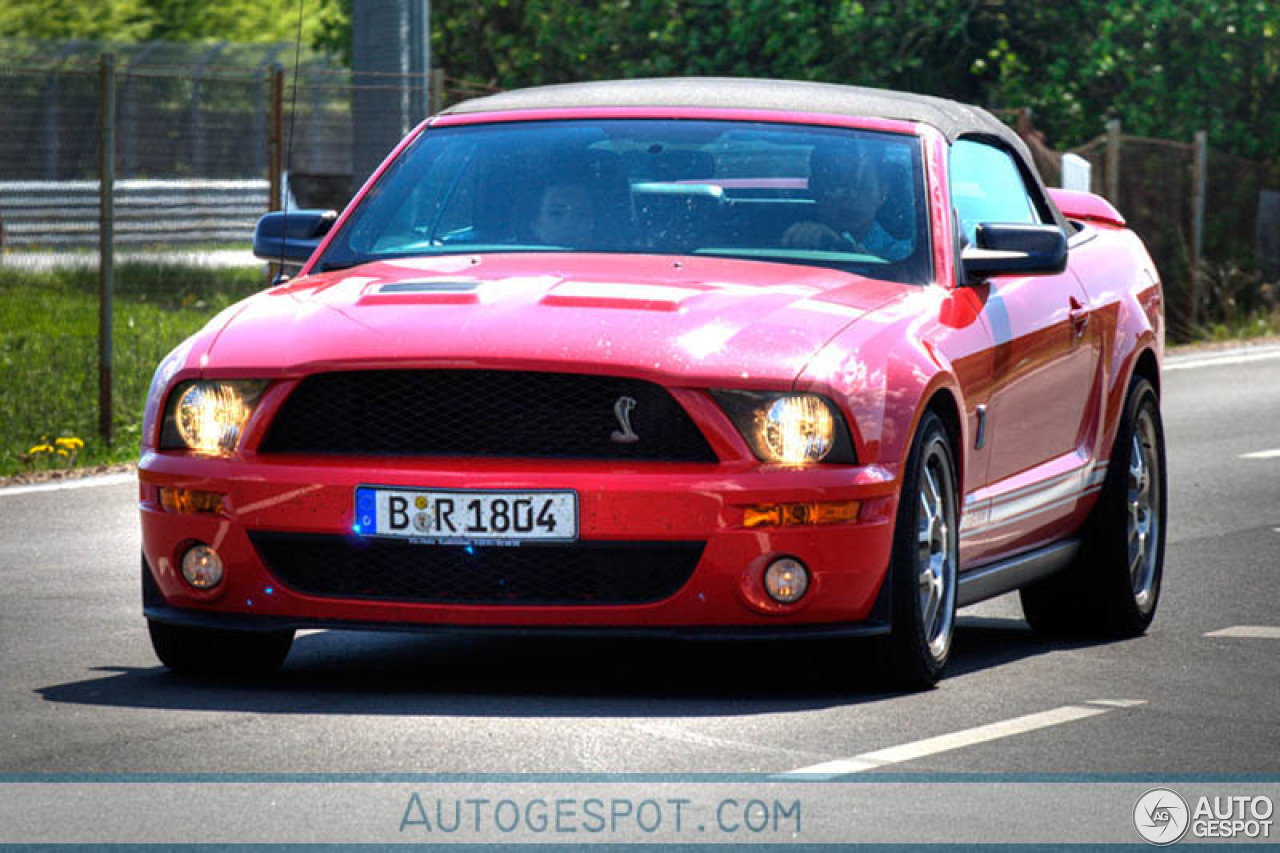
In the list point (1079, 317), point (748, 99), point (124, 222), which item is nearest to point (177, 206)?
point (124, 222)

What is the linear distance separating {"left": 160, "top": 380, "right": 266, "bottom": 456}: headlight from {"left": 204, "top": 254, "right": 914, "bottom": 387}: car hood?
0.05 m

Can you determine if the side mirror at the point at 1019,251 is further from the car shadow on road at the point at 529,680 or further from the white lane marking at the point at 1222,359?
the white lane marking at the point at 1222,359

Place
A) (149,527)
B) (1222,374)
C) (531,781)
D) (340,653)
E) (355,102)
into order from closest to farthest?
(531,781), (149,527), (340,653), (355,102), (1222,374)

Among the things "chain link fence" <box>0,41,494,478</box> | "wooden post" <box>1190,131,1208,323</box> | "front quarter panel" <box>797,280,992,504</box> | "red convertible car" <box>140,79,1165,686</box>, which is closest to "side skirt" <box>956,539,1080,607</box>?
"red convertible car" <box>140,79,1165,686</box>

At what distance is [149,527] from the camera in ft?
24.4

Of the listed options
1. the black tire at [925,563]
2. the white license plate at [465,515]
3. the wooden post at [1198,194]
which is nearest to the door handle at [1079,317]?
the black tire at [925,563]

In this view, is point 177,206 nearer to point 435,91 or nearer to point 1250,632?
point 435,91

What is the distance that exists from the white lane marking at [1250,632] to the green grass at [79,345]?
6599 millimetres

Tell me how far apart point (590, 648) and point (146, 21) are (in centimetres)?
4445

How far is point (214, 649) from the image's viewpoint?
760cm

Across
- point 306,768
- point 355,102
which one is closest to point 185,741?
point 306,768

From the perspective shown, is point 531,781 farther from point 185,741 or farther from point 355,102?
point 355,102

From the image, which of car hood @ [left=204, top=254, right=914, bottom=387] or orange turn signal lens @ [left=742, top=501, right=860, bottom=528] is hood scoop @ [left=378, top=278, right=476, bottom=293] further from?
orange turn signal lens @ [left=742, top=501, right=860, bottom=528]

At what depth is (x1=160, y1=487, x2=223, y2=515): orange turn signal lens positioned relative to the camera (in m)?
7.25
